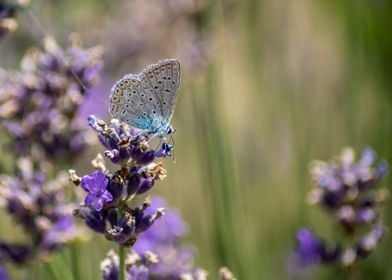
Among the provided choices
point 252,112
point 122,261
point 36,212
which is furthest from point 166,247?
point 252,112

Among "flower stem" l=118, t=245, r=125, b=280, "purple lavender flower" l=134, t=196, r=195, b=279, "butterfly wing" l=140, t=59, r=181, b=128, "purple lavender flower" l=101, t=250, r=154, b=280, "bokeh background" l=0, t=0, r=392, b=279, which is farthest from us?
"bokeh background" l=0, t=0, r=392, b=279

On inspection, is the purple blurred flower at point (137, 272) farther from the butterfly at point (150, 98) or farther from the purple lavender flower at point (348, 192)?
the purple lavender flower at point (348, 192)

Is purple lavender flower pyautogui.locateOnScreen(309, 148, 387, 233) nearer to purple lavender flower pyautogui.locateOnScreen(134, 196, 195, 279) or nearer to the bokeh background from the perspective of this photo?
purple lavender flower pyautogui.locateOnScreen(134, 196, 195, 279)

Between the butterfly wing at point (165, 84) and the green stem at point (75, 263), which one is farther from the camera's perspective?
the green stem at point (75, 263)

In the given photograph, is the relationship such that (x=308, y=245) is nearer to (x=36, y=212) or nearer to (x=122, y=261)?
(x=36, y=212)

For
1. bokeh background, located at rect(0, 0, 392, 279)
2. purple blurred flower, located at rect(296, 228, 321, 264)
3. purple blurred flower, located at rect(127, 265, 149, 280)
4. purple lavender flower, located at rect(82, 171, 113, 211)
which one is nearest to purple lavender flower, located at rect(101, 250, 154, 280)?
purple blurred flower, located at rect(127, 265, 149, 280)

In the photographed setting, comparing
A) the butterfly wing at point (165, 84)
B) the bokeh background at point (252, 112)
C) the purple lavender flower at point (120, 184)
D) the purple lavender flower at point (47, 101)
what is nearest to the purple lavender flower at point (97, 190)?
the purple lavender flower at point (120, 184)
